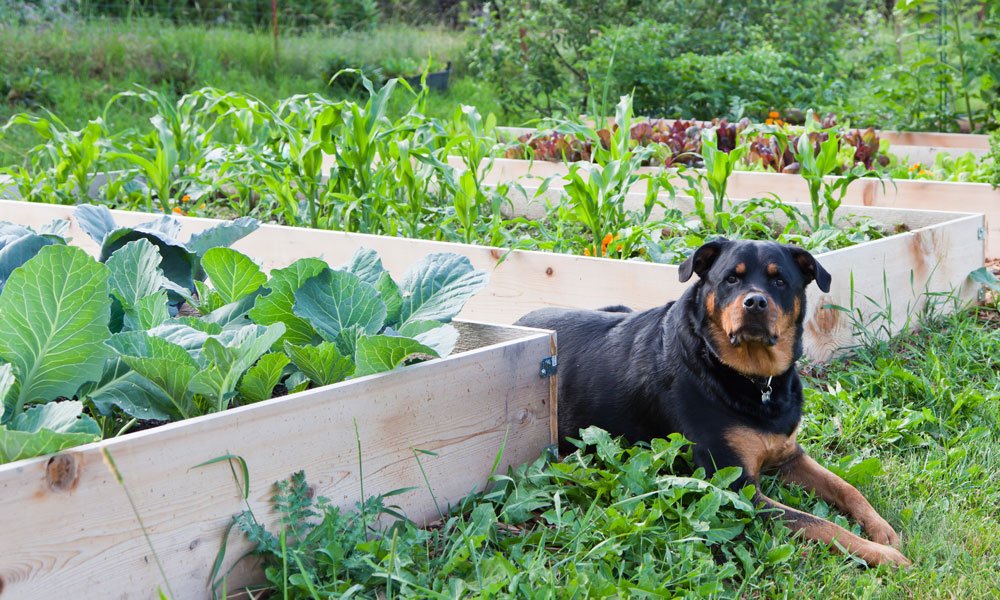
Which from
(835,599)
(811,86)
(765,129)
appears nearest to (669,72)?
(811,86)

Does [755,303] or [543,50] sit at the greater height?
[543,50]

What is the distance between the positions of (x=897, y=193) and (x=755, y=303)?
3.35m

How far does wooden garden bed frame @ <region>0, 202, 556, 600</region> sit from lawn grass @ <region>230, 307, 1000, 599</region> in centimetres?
8

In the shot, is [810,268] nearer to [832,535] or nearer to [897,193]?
[832,535]

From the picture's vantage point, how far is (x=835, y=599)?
220 cm

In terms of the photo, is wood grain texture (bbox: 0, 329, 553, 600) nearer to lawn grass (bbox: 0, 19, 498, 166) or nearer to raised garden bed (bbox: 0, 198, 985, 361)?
raised garden bed (bbox: 0, 198, 985, 361)

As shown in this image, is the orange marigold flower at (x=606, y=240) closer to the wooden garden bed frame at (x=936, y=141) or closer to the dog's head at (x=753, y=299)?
the dog's head at (x=753, y=299)

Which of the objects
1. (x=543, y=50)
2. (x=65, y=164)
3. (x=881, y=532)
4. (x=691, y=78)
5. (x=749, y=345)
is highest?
(x=543, y=50)

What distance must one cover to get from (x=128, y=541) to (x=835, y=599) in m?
1.52

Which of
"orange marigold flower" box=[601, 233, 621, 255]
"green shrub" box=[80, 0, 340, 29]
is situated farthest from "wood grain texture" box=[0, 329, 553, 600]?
"green shrub" box=[80, 0, 340, 29]

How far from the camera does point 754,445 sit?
8.82 feet

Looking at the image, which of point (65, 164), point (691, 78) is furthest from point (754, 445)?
point (691, 78)

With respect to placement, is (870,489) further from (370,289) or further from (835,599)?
(370,289)

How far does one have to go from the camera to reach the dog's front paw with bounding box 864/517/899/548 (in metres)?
2.54
